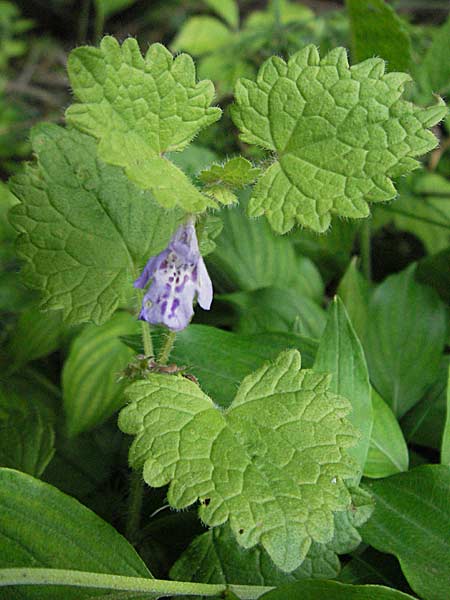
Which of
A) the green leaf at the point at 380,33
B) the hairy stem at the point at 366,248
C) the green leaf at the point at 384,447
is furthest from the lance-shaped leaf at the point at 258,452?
the green leaf at the point at 380,33

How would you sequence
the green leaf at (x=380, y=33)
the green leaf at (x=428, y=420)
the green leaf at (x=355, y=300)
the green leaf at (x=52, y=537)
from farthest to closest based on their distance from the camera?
1. the green leaf at (x=380, y=33)
2. the green leaf at (x=355, y=300)
3. the green leaf at (x=428, y=420)
4. the green leaf at (x=52, y=537)

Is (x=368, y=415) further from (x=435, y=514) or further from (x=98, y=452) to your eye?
(x=98, y=452)

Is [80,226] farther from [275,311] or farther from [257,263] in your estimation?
[257,263]

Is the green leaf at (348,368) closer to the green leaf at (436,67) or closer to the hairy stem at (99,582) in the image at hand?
the hairy stem at (99,582)

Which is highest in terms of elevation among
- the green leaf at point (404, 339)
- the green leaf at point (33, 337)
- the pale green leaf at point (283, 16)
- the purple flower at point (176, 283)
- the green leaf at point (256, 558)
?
the pale green leaf at point (283, 16)

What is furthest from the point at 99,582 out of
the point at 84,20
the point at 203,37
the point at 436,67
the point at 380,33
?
the point at 84,20
